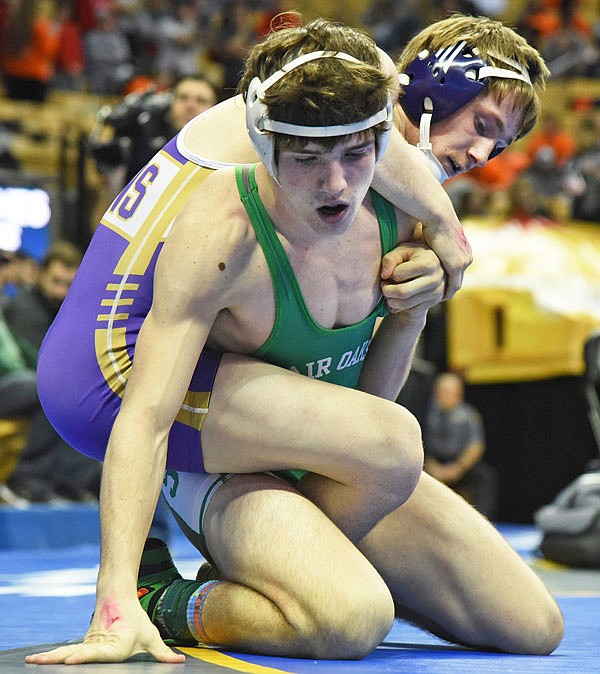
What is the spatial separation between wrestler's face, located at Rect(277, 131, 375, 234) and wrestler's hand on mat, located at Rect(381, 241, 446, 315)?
0.29 metres

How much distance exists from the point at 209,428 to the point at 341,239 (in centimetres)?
49

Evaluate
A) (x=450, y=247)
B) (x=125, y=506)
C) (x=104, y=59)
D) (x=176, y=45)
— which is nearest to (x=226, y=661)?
(x=125, y=506)

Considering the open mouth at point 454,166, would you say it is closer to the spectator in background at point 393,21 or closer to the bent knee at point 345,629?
the bent knee at point 345,629

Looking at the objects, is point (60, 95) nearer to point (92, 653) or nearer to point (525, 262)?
point (525, 262)

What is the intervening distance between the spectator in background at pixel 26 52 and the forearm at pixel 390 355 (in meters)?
8.47

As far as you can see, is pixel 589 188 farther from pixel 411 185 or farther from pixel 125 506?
pixel 125 506

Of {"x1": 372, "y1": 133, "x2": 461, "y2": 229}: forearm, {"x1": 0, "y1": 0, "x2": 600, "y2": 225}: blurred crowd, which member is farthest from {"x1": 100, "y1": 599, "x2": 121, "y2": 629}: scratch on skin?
{"x1": 0, "y1": 0, "x2": 600, "y2": 225}: blurred crowd

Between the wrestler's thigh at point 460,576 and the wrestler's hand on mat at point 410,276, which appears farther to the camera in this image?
the wrestler's thigh at point 460,576

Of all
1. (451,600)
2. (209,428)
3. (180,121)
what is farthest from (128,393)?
(180,121)

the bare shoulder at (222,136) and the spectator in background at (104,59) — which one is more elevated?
the bare shoulder at (222,136)

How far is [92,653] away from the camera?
2.20 metres

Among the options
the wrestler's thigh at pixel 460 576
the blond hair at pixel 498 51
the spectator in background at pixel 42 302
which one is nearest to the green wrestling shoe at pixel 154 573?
the wrestler's thigh at pixel 460 576

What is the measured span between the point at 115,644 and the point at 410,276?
1.00 meters

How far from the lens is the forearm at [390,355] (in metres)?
2.95
